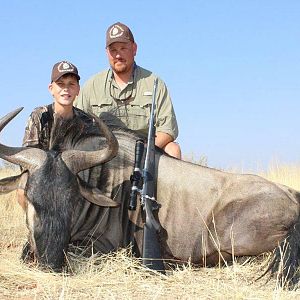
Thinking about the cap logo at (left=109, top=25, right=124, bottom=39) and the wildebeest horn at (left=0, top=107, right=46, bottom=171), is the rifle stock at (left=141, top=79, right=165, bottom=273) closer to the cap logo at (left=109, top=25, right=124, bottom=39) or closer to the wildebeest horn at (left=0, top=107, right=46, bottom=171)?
the wildebeest horn at (left=0, top=107, right=46, bottom=171)

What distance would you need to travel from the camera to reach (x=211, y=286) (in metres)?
4.15

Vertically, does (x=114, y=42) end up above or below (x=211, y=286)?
above

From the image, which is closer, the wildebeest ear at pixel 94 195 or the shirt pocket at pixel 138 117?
the wildebeest ear at pixel 94 195

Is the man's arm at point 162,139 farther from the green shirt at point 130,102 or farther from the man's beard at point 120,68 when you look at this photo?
the man's beard at point 120,68

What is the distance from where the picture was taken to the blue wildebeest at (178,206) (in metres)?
4.61

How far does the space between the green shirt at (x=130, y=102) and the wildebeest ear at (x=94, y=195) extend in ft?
5.50

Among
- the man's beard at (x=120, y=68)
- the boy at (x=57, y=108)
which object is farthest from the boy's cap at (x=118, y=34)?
the boy at (x=57, y=108)

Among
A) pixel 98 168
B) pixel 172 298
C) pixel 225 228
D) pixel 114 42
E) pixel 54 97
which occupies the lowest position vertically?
pixel 172 298

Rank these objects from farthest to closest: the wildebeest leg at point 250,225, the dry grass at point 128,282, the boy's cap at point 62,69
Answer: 1. the boy's cap at point 62,69
2. the wildebeest leg at point 250,225
3. the dry grass at point 128,282

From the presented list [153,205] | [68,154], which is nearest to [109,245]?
[153,205]

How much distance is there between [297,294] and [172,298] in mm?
850

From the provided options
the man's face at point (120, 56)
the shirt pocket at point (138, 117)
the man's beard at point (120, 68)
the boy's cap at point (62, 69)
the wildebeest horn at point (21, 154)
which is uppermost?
the man's face at point (120, 56)

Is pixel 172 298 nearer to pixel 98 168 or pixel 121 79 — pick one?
pixel 98 168

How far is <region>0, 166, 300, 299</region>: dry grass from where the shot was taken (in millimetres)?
3872
